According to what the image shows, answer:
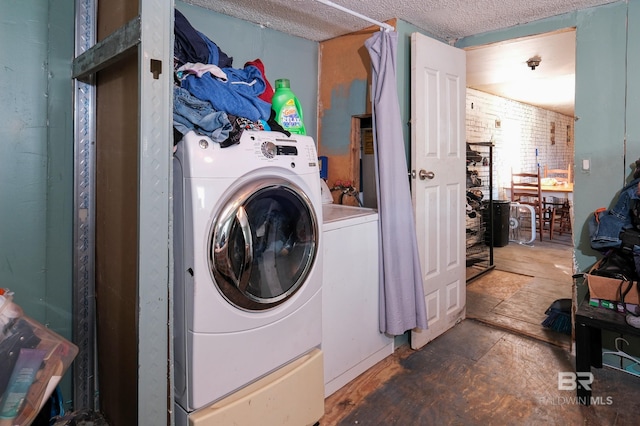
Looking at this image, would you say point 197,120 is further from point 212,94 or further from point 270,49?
point 270,49

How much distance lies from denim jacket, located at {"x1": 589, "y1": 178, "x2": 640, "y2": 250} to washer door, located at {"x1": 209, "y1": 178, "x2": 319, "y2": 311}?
1663 mm

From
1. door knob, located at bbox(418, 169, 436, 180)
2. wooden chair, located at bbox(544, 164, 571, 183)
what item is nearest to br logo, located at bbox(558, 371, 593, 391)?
door knob, located at bbox(418, 169, 436, 180)

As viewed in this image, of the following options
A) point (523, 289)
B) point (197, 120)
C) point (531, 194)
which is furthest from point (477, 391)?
point (531, 194)

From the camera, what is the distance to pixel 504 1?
2.23m

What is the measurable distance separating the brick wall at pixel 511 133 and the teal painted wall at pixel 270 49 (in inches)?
115

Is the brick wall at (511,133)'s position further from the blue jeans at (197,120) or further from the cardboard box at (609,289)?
the blue jeans at (197,120)

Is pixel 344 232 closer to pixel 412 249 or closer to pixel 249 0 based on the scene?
pixel 412 249

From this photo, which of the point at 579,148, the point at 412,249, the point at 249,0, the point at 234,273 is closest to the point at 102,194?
the point at 234,273

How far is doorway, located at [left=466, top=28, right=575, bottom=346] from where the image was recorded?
3.20 metres

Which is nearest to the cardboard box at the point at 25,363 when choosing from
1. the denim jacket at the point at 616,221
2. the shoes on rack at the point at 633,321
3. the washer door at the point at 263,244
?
the washer door at the point at 263,244

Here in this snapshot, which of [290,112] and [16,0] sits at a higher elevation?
[16,0]

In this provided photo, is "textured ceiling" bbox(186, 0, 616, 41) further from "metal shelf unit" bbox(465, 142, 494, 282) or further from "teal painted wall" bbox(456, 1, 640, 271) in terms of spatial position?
"metal shelf unit" bbox(465, 142, 494, 282)

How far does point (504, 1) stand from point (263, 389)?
7.96 ft

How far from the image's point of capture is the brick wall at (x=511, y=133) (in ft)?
17.3
